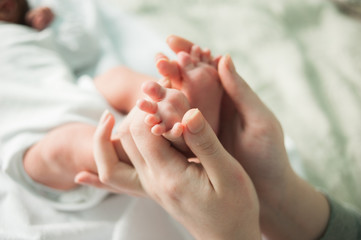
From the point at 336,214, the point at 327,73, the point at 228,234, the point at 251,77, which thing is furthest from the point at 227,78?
the point at 327,73

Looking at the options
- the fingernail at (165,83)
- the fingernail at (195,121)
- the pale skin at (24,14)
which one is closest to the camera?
the fingernail at (195,121)

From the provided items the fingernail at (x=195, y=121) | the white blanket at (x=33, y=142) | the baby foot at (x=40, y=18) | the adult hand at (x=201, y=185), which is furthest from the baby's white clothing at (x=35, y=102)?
the fingernail at (x=195, y=121)

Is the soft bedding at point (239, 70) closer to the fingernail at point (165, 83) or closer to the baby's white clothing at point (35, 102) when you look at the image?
the baby's white clothing at point (35, 102)

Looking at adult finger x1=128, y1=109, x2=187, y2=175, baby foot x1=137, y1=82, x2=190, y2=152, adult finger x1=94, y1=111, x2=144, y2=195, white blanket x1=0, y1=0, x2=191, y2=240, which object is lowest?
white blanket x1=0, y1=0, x2=191, y2=240

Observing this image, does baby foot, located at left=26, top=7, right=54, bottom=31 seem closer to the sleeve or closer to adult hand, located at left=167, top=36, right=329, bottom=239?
adult hand, located at left=167, top=36, right=329, bottom=239

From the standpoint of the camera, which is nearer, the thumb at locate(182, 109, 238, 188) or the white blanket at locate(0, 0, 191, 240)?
the thumb at locate(182, 109, 238, 188)

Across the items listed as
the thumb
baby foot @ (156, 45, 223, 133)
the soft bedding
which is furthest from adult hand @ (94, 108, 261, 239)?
the soft bedding

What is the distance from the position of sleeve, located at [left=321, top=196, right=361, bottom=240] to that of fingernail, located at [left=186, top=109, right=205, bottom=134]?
0.46 meters

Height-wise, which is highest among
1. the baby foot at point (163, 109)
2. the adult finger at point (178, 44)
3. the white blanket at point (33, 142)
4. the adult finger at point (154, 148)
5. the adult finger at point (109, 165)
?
the adult finger at point (178, 44)

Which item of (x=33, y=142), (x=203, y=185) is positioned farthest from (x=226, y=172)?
(x=33, y=142)

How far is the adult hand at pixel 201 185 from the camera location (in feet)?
1.70

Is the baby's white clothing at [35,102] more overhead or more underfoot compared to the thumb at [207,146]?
more underfoot

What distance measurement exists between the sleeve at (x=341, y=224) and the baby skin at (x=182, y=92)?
1.10 feet

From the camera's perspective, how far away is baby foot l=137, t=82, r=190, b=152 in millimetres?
473
